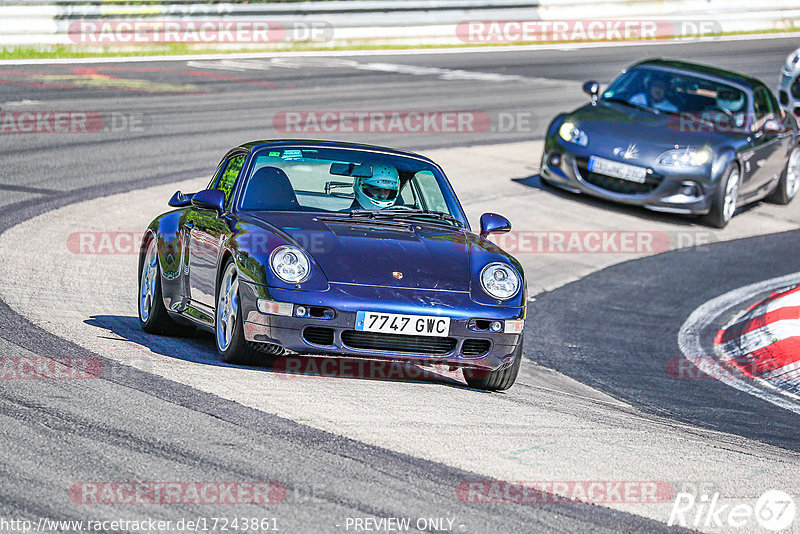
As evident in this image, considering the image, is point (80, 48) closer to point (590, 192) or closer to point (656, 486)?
point (590, 192)

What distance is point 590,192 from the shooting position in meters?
14.9

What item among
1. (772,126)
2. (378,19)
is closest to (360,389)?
(772,126)

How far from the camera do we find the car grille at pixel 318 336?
6688 millimetres

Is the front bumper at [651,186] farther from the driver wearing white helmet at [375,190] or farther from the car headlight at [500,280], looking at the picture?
the car headlight at [500,280]

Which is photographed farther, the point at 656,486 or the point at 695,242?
the point at 695,242

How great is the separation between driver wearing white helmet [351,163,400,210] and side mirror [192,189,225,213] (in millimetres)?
806

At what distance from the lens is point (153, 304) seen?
8.20 metres

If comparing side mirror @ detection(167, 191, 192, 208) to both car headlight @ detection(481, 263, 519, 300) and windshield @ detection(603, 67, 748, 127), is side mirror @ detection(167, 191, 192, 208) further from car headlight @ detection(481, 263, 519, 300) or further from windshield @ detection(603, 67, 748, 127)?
windshield @ detection(603, 67, 748, 127)

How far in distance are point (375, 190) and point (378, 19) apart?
19989mm

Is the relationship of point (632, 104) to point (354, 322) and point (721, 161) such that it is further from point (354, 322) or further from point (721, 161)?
point (354, 322)

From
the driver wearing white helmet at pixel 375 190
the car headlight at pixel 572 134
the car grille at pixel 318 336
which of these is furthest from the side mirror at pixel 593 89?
the car grille at pixel 318 336

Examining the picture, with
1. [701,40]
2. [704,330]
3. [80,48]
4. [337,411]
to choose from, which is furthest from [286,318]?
[701,40]

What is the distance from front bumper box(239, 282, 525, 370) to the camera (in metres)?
6.66

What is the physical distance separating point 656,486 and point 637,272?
7447 mm
